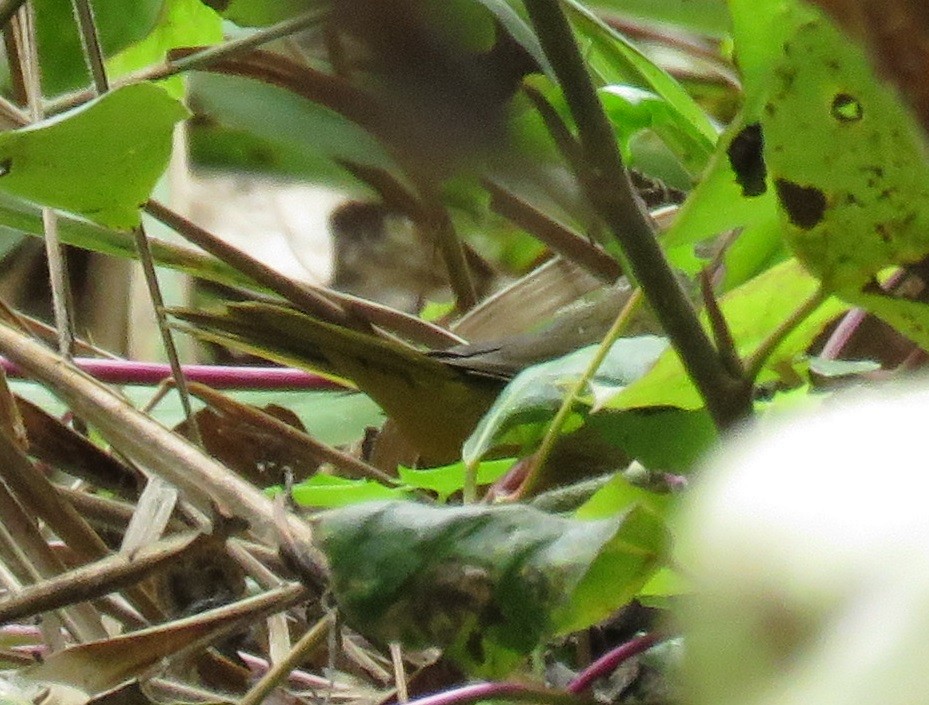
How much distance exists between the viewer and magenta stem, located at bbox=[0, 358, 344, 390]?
2.27ft

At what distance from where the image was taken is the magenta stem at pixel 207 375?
69cm

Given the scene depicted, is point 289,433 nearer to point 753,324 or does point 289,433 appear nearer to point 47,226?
point 47,226

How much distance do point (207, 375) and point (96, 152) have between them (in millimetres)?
396

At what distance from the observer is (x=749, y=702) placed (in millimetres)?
99

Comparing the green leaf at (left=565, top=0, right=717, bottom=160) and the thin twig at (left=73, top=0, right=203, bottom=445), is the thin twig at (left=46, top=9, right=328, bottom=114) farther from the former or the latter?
the green leaf at (left=565, top=0, right=717, bottom=160)

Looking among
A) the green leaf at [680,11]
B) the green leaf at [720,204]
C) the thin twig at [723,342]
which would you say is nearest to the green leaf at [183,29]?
the green leaf at [680,11]

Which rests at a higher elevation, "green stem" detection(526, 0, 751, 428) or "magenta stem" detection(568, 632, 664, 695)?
"green stem" detection(526, 0, 751, 428)

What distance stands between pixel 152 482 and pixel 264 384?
0.28 meters

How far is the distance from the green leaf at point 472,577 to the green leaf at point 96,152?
129 mm

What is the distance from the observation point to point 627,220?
24cm

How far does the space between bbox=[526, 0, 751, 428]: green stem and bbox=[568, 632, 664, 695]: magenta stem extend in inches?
4.8

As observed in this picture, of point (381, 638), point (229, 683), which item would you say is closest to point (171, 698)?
point (229, 683)

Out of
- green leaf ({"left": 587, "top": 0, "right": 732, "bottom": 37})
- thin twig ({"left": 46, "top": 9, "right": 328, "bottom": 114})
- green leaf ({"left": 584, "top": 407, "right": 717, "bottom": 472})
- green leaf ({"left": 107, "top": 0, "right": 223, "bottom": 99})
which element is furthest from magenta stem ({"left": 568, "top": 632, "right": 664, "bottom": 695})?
green leaf ({"left": 587, "top": 0, "right": 732, "bottom": 37})

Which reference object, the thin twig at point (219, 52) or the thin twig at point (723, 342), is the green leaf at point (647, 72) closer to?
the thin twig at point (219, 52)
